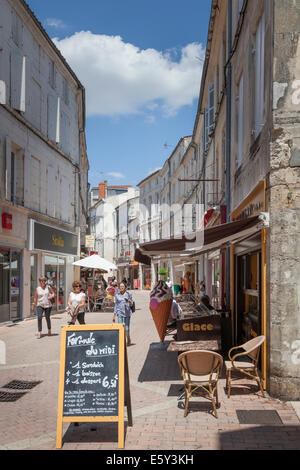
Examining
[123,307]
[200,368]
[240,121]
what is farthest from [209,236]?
[240,121]

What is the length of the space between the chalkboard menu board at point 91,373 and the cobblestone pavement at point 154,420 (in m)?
0.37

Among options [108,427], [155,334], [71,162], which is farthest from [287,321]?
[71,162]

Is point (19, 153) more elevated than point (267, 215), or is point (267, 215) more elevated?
point (19, 153)

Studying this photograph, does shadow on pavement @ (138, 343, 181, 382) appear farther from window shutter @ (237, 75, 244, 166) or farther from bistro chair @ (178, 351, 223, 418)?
window shutter @ (237, 75, 244, 166)

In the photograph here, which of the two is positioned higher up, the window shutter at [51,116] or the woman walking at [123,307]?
the window shutter at [51,116]

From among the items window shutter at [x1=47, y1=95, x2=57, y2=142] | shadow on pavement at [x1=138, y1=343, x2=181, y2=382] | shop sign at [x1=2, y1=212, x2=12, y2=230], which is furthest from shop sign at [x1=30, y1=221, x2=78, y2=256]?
shadow on pavement at [x1=138, y1=343, x2=181, y2=382]

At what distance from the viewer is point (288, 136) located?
6516 mm

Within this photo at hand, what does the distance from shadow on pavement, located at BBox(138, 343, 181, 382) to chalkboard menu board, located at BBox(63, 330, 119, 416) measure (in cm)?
274

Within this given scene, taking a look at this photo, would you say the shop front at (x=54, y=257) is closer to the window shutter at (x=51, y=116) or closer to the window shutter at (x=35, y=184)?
the window shutter at (x=35, y=184)

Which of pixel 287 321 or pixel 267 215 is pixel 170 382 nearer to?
pixel 287 321

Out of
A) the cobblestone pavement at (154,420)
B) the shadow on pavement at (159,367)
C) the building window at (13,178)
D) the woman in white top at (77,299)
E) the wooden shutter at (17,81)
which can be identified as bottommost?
the shadow on pavement at (159,367)

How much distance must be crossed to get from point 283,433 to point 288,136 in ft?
12.6

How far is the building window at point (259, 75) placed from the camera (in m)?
8.08

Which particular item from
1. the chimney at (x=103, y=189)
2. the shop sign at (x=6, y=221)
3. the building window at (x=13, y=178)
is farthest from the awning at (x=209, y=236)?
the chimney at (x=103, y=189)
